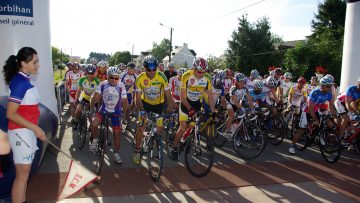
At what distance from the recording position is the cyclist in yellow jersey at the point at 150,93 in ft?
21.3

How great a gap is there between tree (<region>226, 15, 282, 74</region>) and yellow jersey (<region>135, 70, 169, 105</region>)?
147ft

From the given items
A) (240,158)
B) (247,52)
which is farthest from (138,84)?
(247,52)

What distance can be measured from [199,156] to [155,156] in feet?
3.06

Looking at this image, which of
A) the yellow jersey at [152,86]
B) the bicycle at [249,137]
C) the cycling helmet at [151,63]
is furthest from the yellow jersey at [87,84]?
the bicycle at [249,137]

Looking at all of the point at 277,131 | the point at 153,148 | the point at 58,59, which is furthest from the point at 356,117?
the point at 58,59

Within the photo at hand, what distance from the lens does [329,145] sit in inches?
301

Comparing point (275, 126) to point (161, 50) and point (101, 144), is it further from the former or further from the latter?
point (161, 50)

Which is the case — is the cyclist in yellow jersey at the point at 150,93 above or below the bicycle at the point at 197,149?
above

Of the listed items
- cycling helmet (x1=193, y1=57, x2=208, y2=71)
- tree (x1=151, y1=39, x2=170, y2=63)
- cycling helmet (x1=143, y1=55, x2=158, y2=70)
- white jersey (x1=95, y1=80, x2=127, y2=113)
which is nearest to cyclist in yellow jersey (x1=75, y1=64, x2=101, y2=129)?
white jersey (x1=95, y1=80, x2=127, y2=113)

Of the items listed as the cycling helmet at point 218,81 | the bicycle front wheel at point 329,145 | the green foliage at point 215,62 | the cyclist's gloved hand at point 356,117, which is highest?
the green foliage at point 215,62

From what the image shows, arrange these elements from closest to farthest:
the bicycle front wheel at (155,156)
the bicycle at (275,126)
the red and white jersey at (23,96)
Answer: the red and white jersey at (23,96), the bicycle front wheel at (155,156), the bicycle at (275,126)

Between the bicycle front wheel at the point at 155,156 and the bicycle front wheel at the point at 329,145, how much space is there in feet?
13.4

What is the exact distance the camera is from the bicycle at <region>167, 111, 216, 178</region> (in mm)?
6246

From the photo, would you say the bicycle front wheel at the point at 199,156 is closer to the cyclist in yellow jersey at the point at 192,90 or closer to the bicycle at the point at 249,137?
the cyclist in yellow jersey at the point at 192,90
